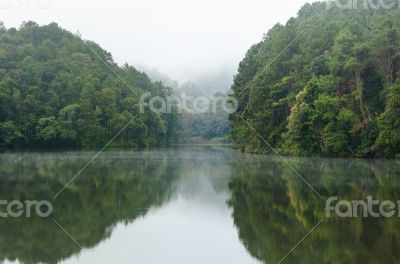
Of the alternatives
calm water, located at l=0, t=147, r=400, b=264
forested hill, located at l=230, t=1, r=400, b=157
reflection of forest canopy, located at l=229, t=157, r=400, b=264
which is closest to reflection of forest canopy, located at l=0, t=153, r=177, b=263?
Result: calm water, located at l=0, t=147, r=400, b=264

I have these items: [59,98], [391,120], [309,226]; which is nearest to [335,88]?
[391,120]

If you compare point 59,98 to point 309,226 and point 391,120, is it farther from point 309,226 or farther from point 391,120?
point 309,226

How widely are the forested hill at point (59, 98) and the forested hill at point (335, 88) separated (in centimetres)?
2764

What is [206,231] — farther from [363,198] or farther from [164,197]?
[363,198]

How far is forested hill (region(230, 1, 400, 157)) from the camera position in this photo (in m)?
40.0

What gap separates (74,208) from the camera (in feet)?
44.6

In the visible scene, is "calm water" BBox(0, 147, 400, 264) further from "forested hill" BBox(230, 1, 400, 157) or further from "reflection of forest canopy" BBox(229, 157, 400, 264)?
"forested hill" BBox(230, 1, 400, 157)

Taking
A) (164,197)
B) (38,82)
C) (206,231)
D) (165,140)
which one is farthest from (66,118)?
(206,231)

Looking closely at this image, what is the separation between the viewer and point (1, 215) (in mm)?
12188

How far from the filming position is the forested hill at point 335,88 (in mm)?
40000

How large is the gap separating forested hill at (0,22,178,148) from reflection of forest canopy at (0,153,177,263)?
152 feet

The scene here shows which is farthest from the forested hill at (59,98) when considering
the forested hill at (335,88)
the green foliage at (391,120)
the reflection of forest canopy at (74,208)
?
the reflection of forest canopy at (74,208)

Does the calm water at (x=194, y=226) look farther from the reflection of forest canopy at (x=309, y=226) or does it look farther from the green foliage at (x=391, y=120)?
the green foliage at (x=391, y=120)

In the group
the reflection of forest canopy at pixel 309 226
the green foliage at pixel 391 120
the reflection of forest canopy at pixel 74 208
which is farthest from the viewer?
the green foliage at pixel 391 120
